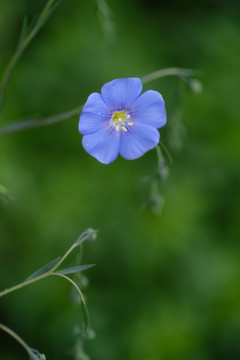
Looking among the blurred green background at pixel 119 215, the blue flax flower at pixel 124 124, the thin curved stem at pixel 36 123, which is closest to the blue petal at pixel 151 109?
the blue flax flower at pixel 124 124

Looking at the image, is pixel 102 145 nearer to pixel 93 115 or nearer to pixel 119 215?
pixel 93 115

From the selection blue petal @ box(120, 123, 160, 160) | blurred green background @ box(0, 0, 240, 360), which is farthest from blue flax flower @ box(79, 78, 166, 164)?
blurred green background @ box(0, 0, 240, 360)

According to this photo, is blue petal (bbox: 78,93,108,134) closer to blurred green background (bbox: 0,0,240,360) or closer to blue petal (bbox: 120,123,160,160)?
blue petal (bbox: 120,123,160,160)

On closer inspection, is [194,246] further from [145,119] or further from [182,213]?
[145,119]

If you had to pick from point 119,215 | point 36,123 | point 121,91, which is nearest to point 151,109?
point 121,91

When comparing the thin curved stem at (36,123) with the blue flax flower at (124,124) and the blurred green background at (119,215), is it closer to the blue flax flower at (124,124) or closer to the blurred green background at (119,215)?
the blue flax flower at (124,124)
